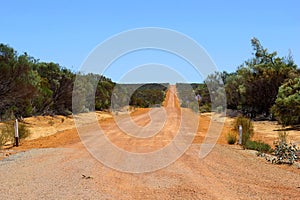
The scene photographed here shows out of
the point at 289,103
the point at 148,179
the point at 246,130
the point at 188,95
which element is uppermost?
the point at 188,95

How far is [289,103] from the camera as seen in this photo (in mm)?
25500

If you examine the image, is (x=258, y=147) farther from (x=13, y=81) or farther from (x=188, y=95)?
(x=188, y=95)

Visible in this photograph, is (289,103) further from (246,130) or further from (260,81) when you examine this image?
(260,81)

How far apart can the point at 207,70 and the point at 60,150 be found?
7.07 meters

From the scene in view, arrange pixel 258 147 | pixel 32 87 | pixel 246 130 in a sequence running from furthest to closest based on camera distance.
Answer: pixel 32 87 → pixel 246 130 → pixel 258 147

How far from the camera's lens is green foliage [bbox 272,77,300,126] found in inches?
995

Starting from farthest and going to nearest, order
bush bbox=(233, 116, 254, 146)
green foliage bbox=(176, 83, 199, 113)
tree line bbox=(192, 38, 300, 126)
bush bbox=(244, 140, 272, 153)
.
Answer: green foliage bbox=(176, 83, 199, 113), tree line bbox=(192, 38, 300, 126), bush bbox=(233, 116, 254, 146), bush bbox=(244, 140, 272, 153)

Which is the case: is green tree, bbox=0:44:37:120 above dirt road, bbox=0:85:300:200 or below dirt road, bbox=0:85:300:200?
above

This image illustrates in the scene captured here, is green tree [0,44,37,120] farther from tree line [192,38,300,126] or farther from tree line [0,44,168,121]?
tree line [192,38,300,126]

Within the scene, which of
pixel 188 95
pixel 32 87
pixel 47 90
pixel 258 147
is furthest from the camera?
pixel 188 95

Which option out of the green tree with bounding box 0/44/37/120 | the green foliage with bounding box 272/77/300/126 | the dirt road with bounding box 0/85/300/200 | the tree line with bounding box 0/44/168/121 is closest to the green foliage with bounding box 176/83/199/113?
the tree line with bounding box 0/44/168/121

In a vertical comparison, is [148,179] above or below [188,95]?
below

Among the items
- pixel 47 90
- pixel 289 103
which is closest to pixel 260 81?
pixel 289 103

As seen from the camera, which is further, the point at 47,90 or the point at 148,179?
the point at 47,90
